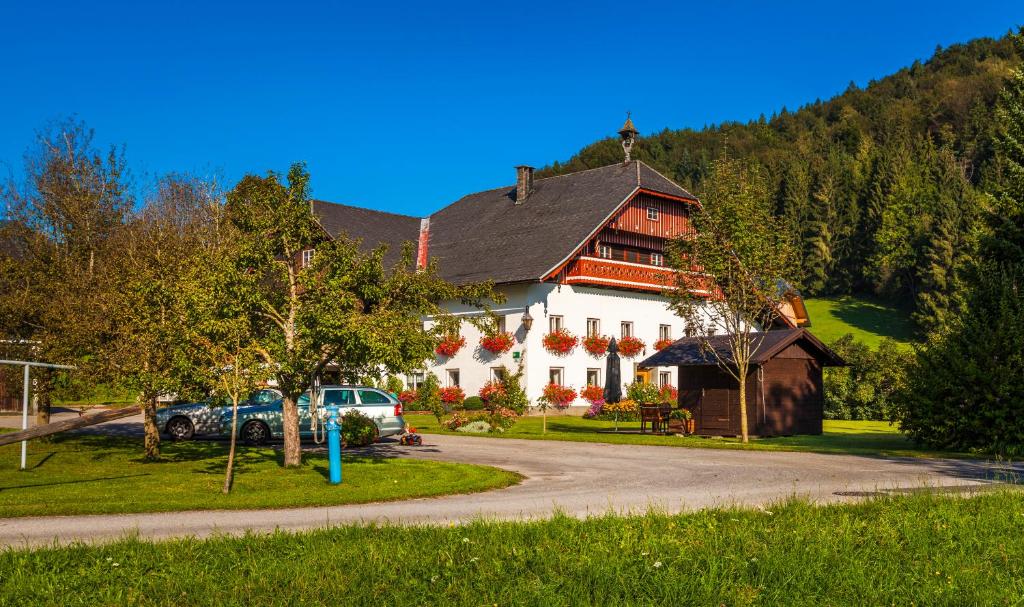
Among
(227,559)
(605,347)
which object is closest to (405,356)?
(227,559)

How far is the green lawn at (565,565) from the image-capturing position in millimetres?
6965

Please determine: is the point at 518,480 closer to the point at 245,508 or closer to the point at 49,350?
the point at 245,508

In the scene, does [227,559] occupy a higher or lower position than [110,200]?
lower

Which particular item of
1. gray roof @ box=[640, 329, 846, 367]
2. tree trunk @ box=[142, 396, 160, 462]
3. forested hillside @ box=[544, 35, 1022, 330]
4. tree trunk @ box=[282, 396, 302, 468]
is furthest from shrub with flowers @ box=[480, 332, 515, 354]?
forested hillside @ box=[544, 35, 1022, 330]

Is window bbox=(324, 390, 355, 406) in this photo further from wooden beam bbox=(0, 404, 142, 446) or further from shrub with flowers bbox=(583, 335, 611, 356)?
shrub with flowers bbox=(583, 335, 611, 356)

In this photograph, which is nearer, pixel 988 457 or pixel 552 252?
pixel 988 457

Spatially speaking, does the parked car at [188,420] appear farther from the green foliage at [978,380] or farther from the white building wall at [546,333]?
the green foliage at [978,380]

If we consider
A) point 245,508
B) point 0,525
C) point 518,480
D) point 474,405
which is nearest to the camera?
point 0,525

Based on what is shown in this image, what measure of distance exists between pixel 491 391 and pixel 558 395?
323cm

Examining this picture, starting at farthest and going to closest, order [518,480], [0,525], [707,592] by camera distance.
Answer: [518,480], [0,525], [707,592]

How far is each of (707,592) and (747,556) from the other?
53.9 inches

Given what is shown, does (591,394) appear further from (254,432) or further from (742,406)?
(254,432)

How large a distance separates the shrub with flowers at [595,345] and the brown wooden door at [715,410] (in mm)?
13160

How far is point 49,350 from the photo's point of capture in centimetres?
2195
